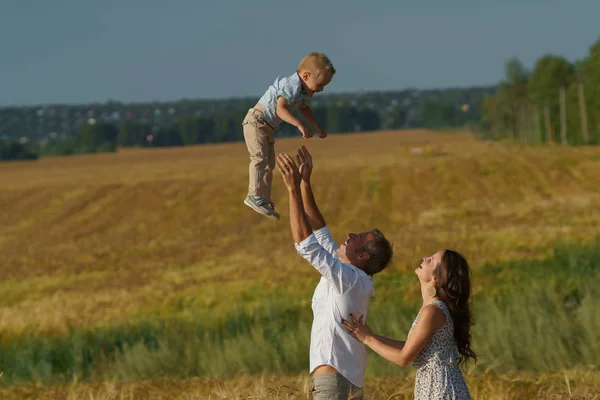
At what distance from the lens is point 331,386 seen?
8445 millimetres

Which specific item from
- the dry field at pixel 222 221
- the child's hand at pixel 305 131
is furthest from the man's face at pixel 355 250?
the dry field at pixel 222 221

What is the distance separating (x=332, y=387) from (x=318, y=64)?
2592 millimetres

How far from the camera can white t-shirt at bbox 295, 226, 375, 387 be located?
8281 mm

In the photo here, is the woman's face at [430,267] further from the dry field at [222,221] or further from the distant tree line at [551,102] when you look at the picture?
the distant tree line at [551,102]

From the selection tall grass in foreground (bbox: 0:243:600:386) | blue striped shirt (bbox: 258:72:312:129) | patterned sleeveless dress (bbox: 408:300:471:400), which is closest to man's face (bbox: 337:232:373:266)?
patterned sleeveless dress (bbox: 408:300:471:400)

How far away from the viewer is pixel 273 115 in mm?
7523

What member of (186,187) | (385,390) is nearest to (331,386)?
(385,390)

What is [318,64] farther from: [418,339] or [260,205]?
[418,339]

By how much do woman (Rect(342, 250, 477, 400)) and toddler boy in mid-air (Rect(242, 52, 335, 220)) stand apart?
1312mm

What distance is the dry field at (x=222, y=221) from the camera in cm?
3145

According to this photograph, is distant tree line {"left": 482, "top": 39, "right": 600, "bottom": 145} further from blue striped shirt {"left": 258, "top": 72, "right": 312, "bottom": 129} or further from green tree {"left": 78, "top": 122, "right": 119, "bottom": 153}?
blue striped shirt {"left": 258, "top": 72, "right": 312, "bottom": 129}

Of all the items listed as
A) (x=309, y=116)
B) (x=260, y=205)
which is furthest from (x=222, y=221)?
(x=260, y=205)

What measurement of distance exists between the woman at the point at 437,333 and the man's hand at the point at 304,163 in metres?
1.10

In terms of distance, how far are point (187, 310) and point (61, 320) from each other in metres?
3.16
